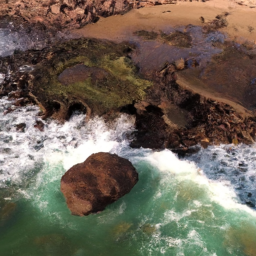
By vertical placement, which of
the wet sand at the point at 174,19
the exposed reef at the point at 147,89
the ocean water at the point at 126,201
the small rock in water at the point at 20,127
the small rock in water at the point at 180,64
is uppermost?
the wet sand at the point at 174,19

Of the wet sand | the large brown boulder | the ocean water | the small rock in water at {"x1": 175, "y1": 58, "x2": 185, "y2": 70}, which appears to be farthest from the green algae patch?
the large brown boulder

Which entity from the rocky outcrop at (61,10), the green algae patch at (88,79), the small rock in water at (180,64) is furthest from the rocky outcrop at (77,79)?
the rocky outcrop at (61,10)

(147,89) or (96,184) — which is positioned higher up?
(147,89)

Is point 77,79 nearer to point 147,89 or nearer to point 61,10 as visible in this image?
point 147,89

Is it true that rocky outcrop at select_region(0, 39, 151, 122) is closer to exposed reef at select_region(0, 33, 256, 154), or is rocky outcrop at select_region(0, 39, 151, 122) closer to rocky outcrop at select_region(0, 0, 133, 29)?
exposed reef at select_region(0, 33, 256, 154)

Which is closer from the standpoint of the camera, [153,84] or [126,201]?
[126,201]

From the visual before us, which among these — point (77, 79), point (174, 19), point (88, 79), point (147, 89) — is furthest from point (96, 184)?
point (174, 19)

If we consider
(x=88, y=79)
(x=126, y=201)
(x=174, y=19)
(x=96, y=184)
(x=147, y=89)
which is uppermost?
(x=174, y=19)

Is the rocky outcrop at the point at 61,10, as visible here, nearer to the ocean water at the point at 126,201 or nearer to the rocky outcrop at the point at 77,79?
the rocky outcrop at the point at 77,79

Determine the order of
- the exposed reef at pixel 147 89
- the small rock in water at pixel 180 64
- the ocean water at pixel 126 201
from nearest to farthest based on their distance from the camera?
the ocean water at pixel 126 201, the exposed reef at pixel 147 89, the small rock in water at pixel 180 64
